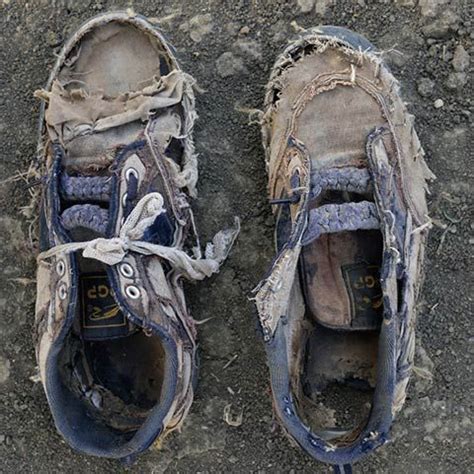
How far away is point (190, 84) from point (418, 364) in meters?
0.88

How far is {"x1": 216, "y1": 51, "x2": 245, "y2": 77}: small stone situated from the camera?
2152mm

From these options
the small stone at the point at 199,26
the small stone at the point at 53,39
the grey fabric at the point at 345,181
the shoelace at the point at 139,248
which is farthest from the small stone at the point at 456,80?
the small stone at the point at 53,39

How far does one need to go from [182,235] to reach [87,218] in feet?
0.80

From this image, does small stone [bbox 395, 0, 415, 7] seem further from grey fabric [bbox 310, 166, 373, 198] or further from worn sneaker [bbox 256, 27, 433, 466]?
grey fabric [bbox 310, 166, 373, 198]

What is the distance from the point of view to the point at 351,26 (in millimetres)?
2113

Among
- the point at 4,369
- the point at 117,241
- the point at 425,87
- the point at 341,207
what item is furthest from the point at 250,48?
the point at 4,369

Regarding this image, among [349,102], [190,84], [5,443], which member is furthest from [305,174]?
[5,443]

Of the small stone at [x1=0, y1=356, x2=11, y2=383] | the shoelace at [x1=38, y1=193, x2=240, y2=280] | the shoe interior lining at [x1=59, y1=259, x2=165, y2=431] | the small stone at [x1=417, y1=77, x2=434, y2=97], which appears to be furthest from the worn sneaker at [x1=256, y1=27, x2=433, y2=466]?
the small stone at [x1=0, y1=356, x2=11, y2=383]

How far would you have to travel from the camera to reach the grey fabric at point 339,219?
1822 millimetres

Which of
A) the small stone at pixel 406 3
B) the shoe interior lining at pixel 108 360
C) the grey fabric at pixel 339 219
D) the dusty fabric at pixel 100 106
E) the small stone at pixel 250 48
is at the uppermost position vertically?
the dusty fabric at pixel 100 106

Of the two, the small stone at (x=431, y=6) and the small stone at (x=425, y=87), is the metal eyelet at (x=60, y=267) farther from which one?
the small stone at (x=431, y=6)

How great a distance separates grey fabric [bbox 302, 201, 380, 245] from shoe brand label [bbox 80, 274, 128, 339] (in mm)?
470

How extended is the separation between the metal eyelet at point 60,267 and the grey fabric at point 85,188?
0.55 ft

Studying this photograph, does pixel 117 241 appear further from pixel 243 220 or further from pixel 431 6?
pixel 431 6
